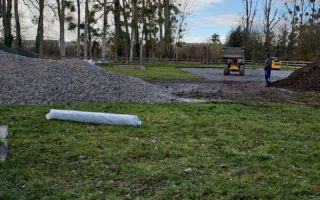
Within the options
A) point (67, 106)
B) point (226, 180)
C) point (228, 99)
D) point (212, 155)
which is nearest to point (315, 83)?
point (228, 99)

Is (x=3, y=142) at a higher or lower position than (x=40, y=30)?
lower

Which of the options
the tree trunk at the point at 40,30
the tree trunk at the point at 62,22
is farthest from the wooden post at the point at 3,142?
the tree trunk at the point at 62,22

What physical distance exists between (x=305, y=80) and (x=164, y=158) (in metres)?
15.8

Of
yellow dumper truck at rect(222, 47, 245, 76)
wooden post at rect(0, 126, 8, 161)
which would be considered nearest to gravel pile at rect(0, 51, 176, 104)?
wooden post at rect(0, 126, 8, 161)

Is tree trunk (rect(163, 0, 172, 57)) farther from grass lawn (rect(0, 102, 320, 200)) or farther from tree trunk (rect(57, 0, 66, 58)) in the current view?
grass lawn (rect(0, 102, 320, 200))

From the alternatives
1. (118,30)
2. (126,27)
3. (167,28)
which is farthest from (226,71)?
(167,28)

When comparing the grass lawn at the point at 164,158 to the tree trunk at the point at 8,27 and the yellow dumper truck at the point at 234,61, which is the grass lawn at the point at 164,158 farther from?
the tree trunk at the point at 8,27

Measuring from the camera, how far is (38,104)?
11188 millimetres

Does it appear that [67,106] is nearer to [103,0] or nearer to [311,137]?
[311,137]

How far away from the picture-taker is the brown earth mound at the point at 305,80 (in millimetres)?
19359

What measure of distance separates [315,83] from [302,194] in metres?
15.7

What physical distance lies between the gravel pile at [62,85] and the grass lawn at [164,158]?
1553 millimetres

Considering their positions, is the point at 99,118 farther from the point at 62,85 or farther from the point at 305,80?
the point at 305,80

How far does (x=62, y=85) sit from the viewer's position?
12.9 metres
